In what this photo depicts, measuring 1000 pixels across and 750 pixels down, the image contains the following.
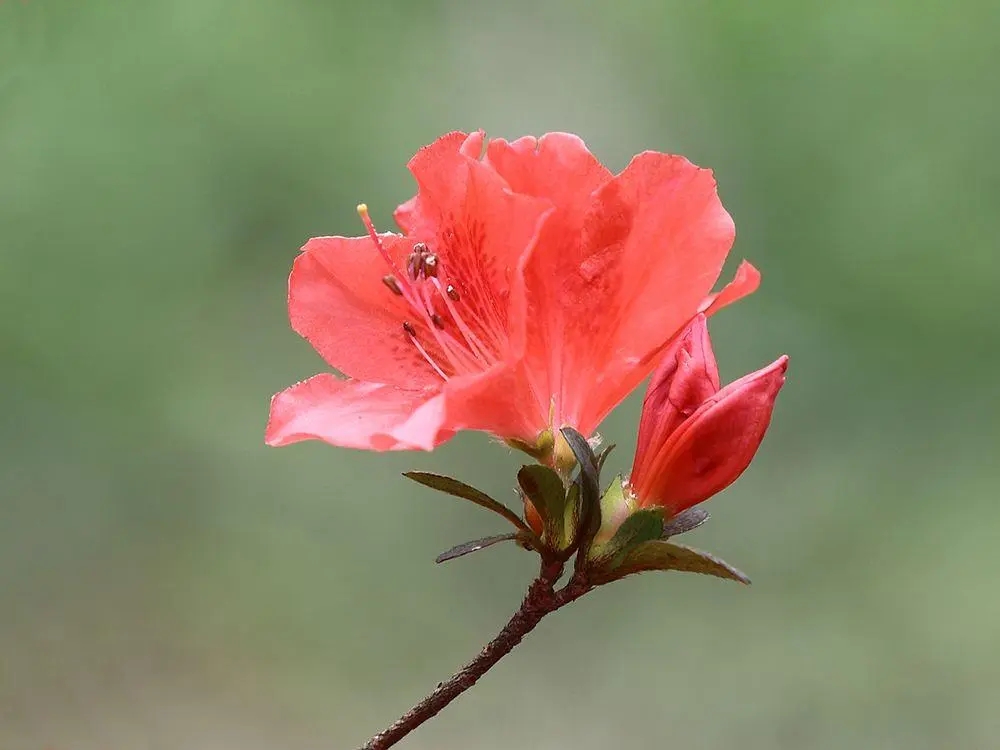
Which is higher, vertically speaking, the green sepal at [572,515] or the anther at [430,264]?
the anther at [430,264]

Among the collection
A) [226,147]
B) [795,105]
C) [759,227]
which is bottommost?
[759,227]

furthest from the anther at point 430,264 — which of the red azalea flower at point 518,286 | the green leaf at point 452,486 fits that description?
the green leaf at point 452,486

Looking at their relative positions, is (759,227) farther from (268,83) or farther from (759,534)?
(268,83)

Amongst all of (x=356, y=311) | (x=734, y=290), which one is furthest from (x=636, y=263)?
(x=356, y=311)

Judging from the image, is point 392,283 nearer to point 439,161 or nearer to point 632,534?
point 439,161

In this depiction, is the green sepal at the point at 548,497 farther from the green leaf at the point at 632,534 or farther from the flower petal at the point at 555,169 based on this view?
the flower petal at the point at 555,169

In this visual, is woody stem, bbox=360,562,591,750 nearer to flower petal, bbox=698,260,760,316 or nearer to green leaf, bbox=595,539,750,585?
green leaf, bbox=595,539,750,585

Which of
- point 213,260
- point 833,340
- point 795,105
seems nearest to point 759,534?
point 833,340

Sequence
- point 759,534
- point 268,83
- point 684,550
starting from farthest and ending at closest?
point 268,83 < point 759,534 < point 684,550
